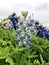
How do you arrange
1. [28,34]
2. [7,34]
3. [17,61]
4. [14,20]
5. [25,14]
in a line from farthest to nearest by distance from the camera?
[25,14] → [14,20] → [7,34] → [28,34] → [17,61]

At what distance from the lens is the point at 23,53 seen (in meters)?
1.22

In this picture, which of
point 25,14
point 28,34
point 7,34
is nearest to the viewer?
point 28,34

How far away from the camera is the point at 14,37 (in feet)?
4.52

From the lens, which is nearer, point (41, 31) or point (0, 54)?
point (0, 54)

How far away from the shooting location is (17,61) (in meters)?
1.13

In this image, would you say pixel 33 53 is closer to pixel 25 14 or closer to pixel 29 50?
pixel 29 50

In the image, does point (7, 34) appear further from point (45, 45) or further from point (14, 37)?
point (45, 45)

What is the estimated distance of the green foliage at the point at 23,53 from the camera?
1136 mm

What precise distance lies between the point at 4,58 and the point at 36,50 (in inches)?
8.9

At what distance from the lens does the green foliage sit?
114cm

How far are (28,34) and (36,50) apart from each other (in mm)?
113

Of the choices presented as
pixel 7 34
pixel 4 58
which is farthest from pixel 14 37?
pixel 4 58

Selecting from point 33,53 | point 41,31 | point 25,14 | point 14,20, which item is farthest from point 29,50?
point 25,14

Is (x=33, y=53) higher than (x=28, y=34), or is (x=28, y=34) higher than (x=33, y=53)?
(x=28, y=34)
